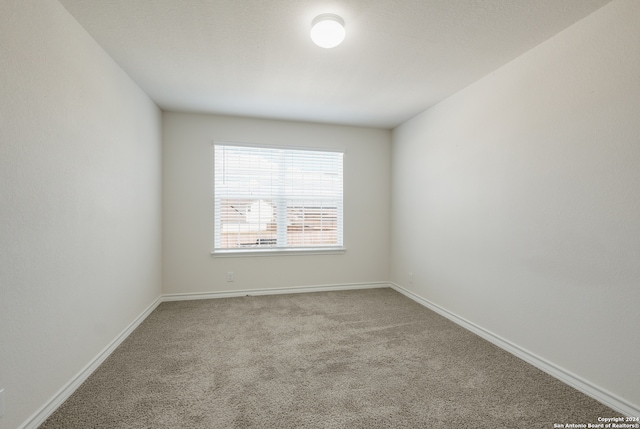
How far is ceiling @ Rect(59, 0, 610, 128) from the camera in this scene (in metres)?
1.77

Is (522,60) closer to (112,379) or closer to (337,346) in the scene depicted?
(337,346)

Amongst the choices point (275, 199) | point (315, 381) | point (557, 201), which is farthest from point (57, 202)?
point (557, 201)

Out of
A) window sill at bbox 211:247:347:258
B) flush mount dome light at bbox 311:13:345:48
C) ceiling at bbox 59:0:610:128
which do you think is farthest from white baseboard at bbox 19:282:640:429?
flush mount dome light at bbox 311:13:345:48

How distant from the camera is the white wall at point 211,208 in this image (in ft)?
12.1

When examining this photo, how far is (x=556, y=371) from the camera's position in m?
2.00

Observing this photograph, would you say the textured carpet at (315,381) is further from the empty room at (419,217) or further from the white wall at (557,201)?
the white wall at (557,201)

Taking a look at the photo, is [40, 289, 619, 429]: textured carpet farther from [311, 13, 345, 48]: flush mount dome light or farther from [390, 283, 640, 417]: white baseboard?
[311, 13, 345, 48]: flush mount dome light

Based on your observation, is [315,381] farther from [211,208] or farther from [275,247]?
[211,208]

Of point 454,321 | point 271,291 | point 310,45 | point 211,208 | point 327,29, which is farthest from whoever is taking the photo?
point 271,291

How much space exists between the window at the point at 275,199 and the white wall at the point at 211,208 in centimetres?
12

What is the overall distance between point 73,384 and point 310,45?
9.25ft

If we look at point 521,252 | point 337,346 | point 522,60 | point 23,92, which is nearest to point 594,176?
point 521,252

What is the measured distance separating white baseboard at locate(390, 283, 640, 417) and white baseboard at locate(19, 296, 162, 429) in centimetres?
316

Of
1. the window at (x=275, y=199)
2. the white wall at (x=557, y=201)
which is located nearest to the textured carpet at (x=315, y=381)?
the white wall at (x=557, y=201)
